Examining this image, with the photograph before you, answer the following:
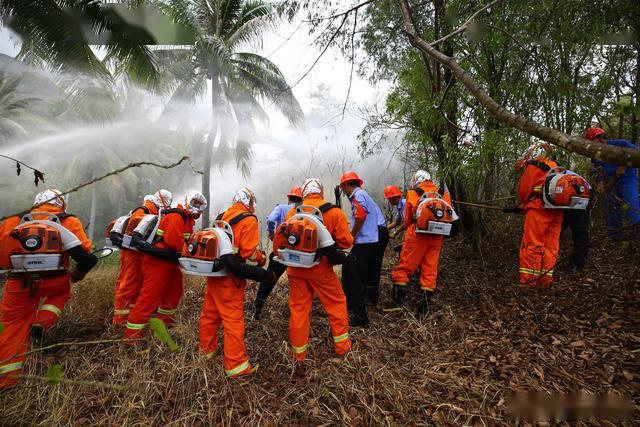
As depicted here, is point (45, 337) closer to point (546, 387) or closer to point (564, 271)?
point (546, 387)

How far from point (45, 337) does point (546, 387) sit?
551cm

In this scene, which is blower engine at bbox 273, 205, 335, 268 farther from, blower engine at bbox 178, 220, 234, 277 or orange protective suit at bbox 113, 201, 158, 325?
orange protective suit at bbox 113, 201, 158, 325

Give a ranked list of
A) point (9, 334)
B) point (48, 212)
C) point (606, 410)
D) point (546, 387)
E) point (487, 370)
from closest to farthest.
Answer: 1. point (606, 410)
2. point (546, 387)
3. point (487, 370)
4. point (9, 334)
5. point (48, 212)

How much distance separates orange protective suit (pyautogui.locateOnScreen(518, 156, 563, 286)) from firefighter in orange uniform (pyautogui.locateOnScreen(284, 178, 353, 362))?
243 cm

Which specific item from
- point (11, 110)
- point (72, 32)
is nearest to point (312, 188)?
point (72, 32)

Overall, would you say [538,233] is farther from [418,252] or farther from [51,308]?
[51,308]

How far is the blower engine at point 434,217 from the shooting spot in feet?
13.9

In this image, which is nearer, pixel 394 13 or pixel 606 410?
pixel 606 410

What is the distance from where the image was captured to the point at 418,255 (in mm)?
4496

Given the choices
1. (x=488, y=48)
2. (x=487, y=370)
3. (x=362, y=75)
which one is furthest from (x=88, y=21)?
(x=487, y=370)

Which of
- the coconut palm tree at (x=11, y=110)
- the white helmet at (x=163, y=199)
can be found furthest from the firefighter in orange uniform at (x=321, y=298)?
the coconut palm tree at (x=11, y=110)

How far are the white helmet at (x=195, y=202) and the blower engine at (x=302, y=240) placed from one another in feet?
3.94

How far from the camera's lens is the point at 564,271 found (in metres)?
4.61

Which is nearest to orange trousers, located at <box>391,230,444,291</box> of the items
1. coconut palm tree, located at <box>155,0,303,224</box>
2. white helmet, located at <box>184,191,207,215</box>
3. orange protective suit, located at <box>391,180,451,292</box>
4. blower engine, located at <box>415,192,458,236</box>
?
orange protective suit, located at <box>391,180,451,292</box>
